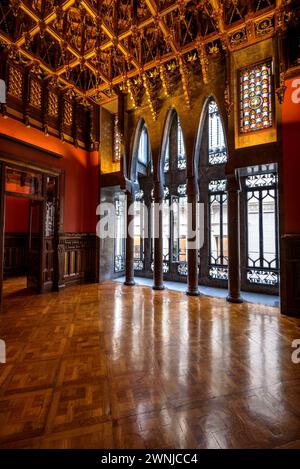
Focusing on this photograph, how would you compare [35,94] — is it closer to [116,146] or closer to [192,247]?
[116,146]

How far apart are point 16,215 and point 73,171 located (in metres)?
3.37

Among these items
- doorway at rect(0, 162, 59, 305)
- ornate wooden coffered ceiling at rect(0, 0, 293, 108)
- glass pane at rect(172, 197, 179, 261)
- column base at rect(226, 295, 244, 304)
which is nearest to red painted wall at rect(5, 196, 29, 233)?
doorway at rect(0, 162, 59, 305)

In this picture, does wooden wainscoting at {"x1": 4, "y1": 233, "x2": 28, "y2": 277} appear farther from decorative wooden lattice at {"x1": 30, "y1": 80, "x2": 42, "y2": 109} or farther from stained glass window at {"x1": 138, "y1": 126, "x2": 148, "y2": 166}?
stained glass window at {"x1": 138, "y1": 126, "x2": 148, "y2": 166}

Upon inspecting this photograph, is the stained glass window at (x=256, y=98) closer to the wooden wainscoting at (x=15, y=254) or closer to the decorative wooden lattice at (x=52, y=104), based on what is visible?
the decorative wooden lattice at (x=52, y=104)

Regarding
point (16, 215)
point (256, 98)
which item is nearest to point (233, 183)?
point (256, 98)

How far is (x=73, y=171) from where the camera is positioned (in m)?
6.97

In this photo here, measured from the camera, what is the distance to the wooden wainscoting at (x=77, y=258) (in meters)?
6.52

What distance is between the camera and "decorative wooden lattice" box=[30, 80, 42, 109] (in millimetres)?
5863

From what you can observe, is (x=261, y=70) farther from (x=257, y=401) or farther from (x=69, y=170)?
(x=257, y=401)

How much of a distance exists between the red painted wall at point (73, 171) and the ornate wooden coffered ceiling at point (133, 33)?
1569mm

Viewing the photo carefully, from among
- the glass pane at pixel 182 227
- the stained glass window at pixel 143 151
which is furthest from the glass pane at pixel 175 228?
the stained glass window at pixel 143 151

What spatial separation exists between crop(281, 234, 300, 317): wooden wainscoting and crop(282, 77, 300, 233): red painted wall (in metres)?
0.25

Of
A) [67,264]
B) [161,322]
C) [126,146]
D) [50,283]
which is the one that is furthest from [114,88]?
[161,322]

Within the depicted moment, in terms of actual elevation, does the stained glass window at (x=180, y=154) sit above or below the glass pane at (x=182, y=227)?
above
